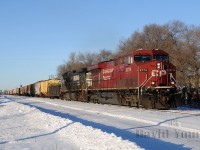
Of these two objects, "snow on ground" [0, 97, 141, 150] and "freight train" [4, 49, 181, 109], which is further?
"freight train" [4, 49, 181, 109]

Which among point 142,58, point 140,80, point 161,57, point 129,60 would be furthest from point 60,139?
point 161,57

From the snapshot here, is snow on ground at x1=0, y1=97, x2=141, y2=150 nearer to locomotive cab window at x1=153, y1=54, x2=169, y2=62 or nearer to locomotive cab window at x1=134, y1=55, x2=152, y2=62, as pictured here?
locomotive cab window at x1=134, y1=55, x2=152, y2=62

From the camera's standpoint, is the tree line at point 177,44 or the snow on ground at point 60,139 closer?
the snow on ground at point 60,139

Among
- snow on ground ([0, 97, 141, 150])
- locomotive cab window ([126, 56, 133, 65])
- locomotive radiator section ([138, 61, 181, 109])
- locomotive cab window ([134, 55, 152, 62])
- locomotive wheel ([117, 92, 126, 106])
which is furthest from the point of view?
locomotive wheel ([117, 92, 126, 106])

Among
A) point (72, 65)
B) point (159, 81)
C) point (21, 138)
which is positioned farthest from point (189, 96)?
point (72, 65)

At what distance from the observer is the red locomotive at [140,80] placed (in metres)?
20.2

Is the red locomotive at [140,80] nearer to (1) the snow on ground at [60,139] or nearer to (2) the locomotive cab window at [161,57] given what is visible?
(2) the locomotive cab window at [161,57]

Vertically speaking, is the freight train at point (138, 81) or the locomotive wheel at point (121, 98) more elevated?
the freight train at point (138, 81)

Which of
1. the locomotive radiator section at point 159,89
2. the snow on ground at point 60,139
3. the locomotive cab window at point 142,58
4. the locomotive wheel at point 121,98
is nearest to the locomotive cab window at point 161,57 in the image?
the locomotive cab window at point 142,58

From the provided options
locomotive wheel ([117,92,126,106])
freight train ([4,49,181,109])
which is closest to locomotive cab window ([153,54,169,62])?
freight train ([4,49,181,109])

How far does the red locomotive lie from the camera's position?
2016 cm

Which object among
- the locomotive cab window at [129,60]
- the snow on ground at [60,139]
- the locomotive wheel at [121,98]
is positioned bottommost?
the snow on ground at [60,139]

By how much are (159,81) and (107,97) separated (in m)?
6.86

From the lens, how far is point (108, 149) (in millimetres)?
7465
